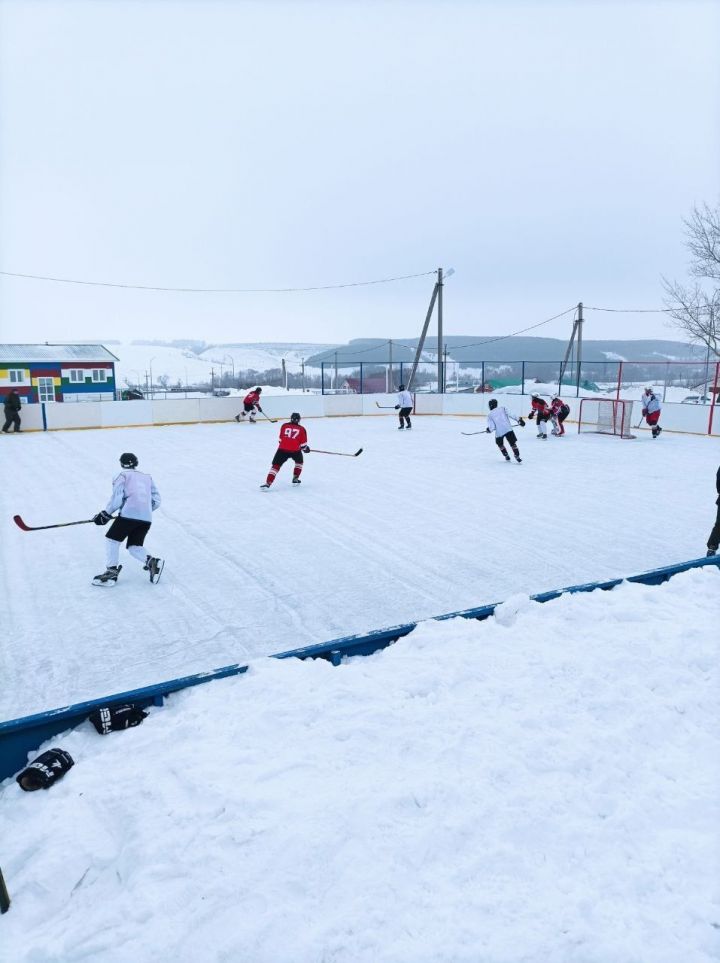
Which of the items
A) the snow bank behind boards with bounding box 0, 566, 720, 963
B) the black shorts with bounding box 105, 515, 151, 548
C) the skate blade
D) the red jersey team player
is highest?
the red jersey team player

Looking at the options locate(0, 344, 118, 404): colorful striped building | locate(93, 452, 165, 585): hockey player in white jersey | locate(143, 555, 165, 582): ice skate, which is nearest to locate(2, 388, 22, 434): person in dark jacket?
locate(93, 452, 165, 585): hockey player in white jersey

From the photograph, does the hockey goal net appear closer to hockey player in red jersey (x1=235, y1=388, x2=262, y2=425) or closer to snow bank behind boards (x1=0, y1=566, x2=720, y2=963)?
hockey player in red jersey (x1=235, y1=388, x2=262, y2=425)

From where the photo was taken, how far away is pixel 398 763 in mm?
3084

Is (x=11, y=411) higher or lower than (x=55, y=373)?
lower

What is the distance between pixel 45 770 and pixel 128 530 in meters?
3.43

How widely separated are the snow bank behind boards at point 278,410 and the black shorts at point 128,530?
1535 cm

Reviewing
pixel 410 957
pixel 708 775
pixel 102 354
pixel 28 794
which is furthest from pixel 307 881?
pixel 102 354

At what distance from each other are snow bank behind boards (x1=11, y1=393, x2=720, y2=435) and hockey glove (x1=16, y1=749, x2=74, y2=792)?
18.6 metres

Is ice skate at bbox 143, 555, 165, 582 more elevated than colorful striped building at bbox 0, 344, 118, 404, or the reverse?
colorful striped building at bbox 0, 344, 118, 404

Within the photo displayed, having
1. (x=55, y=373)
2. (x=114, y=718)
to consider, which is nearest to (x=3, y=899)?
(x=114, y=718)

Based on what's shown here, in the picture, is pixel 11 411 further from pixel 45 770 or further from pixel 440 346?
pixel 45 770

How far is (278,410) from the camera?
23.6 meters

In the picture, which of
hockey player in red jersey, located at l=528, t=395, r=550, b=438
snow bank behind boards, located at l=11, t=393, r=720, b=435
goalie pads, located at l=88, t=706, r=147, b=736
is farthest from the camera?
snow bank behind boards, located at l=11, t=393, r=720, b=435

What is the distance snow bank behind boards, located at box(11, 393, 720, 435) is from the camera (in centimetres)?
1961
